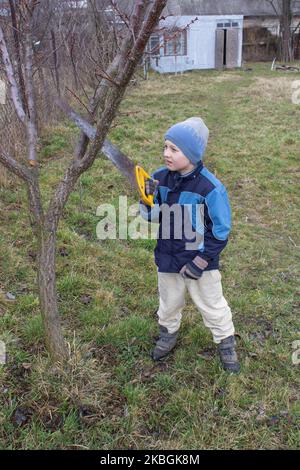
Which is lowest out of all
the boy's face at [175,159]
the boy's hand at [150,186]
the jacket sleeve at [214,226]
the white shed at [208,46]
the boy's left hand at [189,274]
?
the boy's left hand at [189,274]

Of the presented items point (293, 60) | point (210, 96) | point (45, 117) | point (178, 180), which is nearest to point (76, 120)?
point (178, 180)

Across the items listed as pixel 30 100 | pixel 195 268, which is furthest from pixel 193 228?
pixel 30 100

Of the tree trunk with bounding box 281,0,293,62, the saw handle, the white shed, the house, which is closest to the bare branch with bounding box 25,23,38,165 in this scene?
the saw handle

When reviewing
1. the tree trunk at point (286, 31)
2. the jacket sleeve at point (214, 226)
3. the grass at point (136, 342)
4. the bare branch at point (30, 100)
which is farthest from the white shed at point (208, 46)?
the jacket sleeve at point (214, 226)

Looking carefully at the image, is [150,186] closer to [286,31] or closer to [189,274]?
[189,274]

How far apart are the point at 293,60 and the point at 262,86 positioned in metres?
12.1

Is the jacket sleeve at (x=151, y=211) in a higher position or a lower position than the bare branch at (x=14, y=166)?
lower

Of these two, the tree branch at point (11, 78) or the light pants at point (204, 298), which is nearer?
the tree branch at point (11, 78)

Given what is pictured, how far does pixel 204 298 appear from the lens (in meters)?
2.76

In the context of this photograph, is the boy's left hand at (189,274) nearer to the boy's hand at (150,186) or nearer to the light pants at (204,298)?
the light pants at (204,298)

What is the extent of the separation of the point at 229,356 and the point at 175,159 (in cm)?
130

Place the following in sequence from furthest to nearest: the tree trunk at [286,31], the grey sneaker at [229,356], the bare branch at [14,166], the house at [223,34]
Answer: the tree trunk at [286,31] < the house at [223,34] < the grey sneaker at [229,356] < the bare branch at [14,166]

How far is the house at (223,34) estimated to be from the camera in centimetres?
2169

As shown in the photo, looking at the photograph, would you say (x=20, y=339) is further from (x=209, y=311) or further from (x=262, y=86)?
(x=262, y=86)
